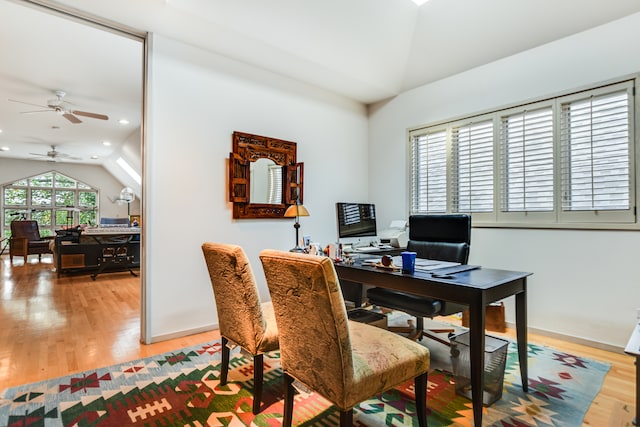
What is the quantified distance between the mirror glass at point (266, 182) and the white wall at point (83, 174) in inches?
344

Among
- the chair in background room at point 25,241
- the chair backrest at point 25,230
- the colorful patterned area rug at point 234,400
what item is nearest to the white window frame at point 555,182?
the colorful patterned area rug at point 234,400

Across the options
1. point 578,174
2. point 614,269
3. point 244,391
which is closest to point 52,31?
point 244,391

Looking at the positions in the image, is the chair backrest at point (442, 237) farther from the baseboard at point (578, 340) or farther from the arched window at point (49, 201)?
the arched window at point (49, 201)

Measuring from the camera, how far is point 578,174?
284 cm

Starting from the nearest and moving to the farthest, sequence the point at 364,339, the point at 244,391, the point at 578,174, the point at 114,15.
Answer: the point at 364,339 < the point at 244,391 < the point at 114,15 < the point at 578,174

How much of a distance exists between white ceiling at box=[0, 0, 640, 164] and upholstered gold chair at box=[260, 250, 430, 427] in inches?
90.1

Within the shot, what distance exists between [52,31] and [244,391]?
11.2ft

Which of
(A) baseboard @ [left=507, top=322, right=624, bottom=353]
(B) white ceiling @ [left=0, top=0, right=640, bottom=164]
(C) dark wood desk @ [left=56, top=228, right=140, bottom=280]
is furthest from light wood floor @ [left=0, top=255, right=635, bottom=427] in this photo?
(B) white ceiling @ [left=0, top=0, right=640, bottom=164]

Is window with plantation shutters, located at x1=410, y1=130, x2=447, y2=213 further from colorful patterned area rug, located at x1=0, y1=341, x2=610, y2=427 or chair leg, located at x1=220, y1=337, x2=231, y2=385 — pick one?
chair leg, located at x1=220, y1=337, x2=231, y2=385

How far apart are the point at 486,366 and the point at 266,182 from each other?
2.55m

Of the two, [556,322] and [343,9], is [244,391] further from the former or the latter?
[343,9]

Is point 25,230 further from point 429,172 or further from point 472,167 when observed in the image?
point 472,167

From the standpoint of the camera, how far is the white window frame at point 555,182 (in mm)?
2570

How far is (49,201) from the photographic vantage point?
379 inches
